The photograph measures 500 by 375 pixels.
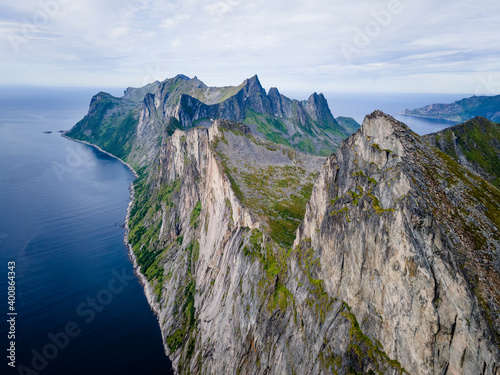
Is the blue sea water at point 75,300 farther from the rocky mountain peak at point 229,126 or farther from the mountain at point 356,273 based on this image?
the rocky mountain peak at point 229,126

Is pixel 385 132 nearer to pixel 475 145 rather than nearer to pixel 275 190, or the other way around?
pixel 275 190

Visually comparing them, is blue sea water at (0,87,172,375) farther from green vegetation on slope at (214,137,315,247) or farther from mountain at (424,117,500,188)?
mountain at (424,117,500,188)

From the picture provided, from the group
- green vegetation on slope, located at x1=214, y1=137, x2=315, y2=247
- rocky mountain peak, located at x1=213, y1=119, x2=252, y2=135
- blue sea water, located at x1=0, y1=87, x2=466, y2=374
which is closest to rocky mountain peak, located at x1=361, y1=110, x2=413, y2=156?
green vegetation on slope, located at x1=214, y1=137, x2=315, y2=247

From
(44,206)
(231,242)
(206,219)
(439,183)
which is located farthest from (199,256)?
(44,206)

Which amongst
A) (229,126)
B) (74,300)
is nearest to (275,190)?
(229,126)

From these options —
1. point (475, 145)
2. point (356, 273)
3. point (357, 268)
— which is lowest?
point (356, 273)
